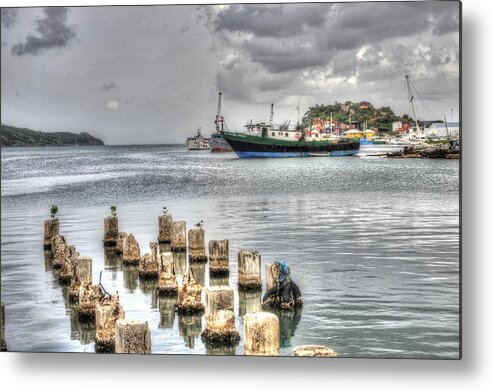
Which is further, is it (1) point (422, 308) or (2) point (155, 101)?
(2) point (155, 101)

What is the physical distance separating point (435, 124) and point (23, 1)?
3.39m

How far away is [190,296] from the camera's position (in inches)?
276

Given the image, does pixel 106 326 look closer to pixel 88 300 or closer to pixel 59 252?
pixel 88 300

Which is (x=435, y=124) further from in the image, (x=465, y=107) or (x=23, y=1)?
(x=23, y=1)

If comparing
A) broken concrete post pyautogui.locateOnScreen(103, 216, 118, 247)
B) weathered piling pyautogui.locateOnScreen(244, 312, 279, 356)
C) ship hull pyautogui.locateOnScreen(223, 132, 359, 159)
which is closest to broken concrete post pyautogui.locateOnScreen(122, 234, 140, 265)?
broken concrete post pyautogui.locateOnScreen(103, 216, 118, 247)

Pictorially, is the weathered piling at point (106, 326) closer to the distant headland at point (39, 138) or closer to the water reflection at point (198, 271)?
the water reflection at point (198, 271)

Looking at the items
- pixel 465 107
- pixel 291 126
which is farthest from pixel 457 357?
pixel 291 126

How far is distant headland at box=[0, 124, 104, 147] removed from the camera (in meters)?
7.10

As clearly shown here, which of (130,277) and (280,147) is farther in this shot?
(280,147)

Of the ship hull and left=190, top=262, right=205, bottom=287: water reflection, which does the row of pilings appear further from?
the ship hull

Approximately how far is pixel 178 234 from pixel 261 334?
2397mm

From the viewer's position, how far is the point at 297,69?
6996 millimetres

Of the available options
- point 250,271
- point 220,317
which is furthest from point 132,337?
point 250,271

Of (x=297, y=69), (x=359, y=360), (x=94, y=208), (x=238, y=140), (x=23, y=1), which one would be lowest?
(x=359, y=360)
